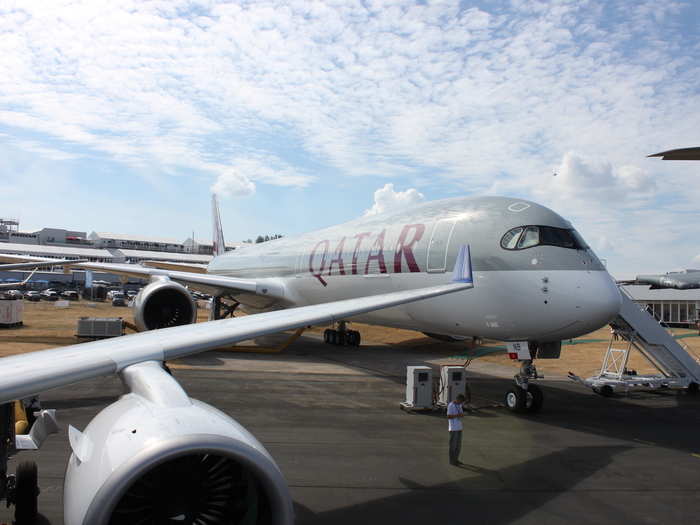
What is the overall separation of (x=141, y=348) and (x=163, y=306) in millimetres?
15611

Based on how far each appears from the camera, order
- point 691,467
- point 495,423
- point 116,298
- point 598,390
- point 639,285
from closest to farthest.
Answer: point 691,467 → point 495,423 → point 598,390 → point 639,285 → point 116,298

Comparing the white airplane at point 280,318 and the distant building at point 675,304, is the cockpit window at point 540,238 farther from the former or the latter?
the distant building at point 675,304

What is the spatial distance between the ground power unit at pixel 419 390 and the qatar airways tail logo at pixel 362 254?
93.8 inches

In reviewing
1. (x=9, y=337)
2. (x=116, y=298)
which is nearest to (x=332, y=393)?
(x=9, y=337)

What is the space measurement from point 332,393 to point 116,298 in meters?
50.5

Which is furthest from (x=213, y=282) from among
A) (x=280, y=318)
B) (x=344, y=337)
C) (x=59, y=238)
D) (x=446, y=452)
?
(x=59, y=238)

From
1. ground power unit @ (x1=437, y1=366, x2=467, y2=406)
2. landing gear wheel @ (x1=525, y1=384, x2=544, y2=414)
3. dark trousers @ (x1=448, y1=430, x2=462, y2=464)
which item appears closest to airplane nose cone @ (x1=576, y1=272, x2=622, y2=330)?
landing gear wheel @ (x1=525, y1=384, x2=544, y2=414)

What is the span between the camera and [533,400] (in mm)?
11984

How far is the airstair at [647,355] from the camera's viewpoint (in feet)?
49.4

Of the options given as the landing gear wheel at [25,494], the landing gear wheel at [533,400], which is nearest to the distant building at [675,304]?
the landing gear wheel at [533,400]

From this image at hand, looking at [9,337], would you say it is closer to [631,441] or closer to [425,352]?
[425,352]

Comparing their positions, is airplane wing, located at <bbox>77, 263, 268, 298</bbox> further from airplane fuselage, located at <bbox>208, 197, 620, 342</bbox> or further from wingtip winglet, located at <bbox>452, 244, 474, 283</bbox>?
wingtip winglet, located at <bbox>452, 244, 474, 283</bbox>

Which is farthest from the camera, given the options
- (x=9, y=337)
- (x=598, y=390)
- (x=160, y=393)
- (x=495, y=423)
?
(x=9, y=337)

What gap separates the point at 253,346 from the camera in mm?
24625
